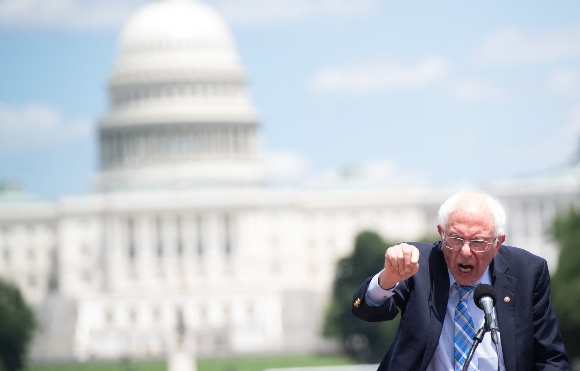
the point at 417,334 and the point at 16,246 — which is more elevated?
the point at 417,334

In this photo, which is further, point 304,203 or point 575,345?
point 304,203

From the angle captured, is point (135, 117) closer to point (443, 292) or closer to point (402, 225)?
point (402, 225)

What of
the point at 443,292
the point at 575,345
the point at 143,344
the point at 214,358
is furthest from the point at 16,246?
the point at 443,292

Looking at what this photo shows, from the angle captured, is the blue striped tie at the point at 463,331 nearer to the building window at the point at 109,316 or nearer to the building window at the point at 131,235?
the building window at the point at 109,316

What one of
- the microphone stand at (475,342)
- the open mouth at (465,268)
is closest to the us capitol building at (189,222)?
the open mouth at (465,268)

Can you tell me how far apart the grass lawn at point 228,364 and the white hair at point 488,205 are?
73960 millimetres

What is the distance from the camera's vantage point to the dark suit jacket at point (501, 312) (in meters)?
10.9

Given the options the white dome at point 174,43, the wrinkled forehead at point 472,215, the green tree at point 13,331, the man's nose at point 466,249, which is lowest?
the green tree at point 13,331

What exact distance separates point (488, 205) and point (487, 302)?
0.59 metres

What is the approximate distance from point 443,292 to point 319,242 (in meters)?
156

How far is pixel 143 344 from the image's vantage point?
441 ft

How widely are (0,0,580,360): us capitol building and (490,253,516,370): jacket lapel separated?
11336 cm

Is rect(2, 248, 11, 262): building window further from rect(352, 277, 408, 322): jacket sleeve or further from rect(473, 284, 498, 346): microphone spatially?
rect(473, 284, 498, 346): microphone

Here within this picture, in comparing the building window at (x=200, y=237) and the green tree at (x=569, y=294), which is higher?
the green tree at (x=569, y=294)
